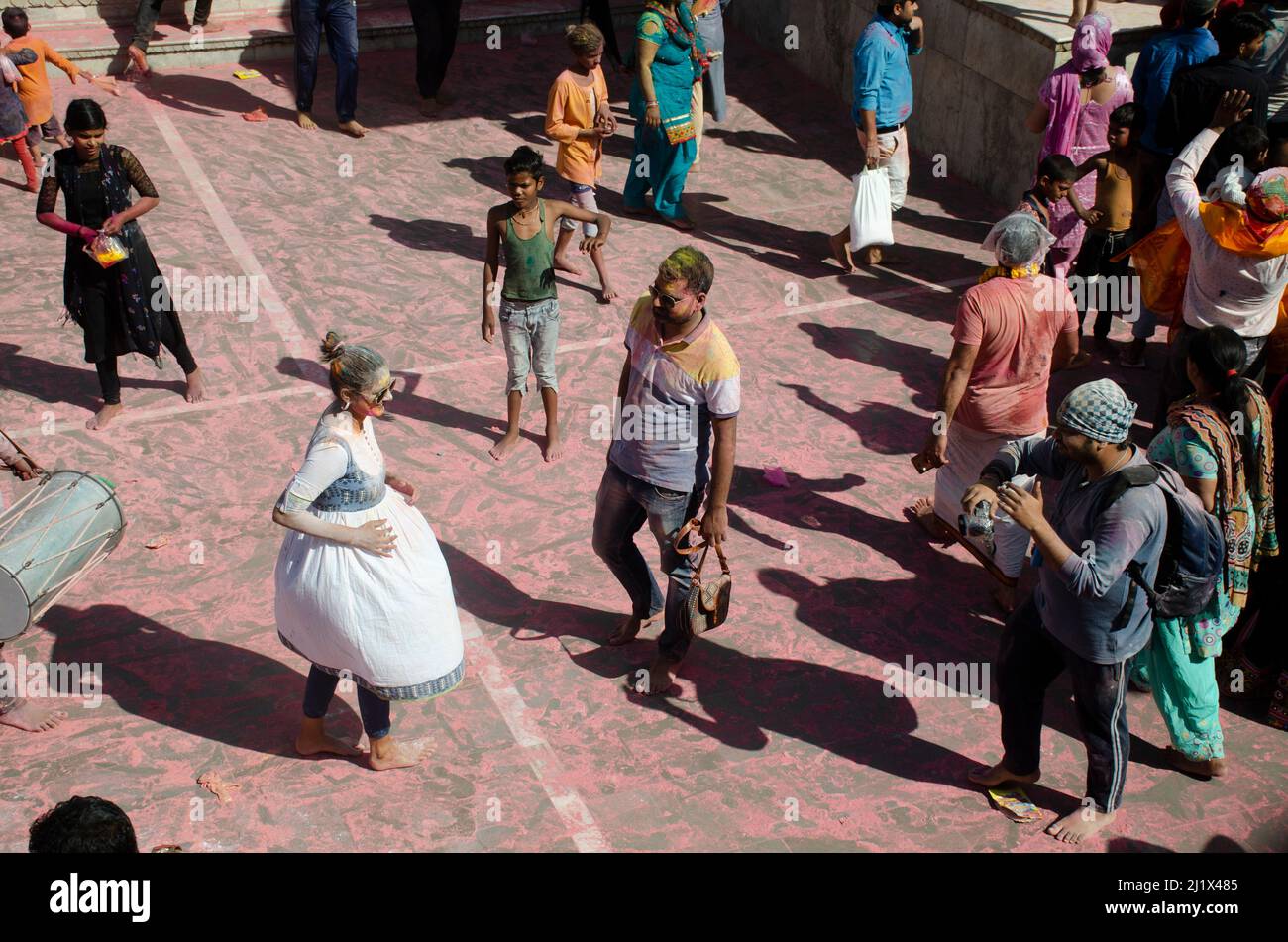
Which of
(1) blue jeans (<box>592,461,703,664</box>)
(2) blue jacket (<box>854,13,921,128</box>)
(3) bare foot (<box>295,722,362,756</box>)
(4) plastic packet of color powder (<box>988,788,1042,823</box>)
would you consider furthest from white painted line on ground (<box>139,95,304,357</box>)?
(4) plastic packet of color powder (<box>988,788,1042,823</box>)

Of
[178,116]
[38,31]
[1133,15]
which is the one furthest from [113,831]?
[38,31]

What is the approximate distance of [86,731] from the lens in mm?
6000

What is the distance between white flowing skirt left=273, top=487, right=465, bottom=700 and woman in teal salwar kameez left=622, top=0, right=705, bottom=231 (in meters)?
6.64

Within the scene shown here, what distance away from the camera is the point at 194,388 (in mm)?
8641

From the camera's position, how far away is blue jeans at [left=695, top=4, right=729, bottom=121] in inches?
485

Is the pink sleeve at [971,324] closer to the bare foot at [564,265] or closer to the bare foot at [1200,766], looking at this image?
the bare foot at [1200,766]

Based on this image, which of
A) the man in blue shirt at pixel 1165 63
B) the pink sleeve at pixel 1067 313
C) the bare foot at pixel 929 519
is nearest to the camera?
the pink sleeve at pixel 1067 313

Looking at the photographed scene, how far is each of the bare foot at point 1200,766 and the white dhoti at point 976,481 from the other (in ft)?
4.29

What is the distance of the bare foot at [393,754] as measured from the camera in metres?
5.80

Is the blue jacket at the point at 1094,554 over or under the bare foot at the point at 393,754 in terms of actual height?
over

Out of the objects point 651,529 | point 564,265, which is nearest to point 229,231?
point 564,265

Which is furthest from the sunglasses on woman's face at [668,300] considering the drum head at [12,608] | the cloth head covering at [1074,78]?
the cloth head covering at [1074,78]

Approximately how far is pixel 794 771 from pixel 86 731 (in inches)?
126

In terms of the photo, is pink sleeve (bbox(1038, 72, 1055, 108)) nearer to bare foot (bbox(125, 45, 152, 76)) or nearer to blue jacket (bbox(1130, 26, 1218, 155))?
blue jacket (bbox(1130, 26, 1218, 155))
